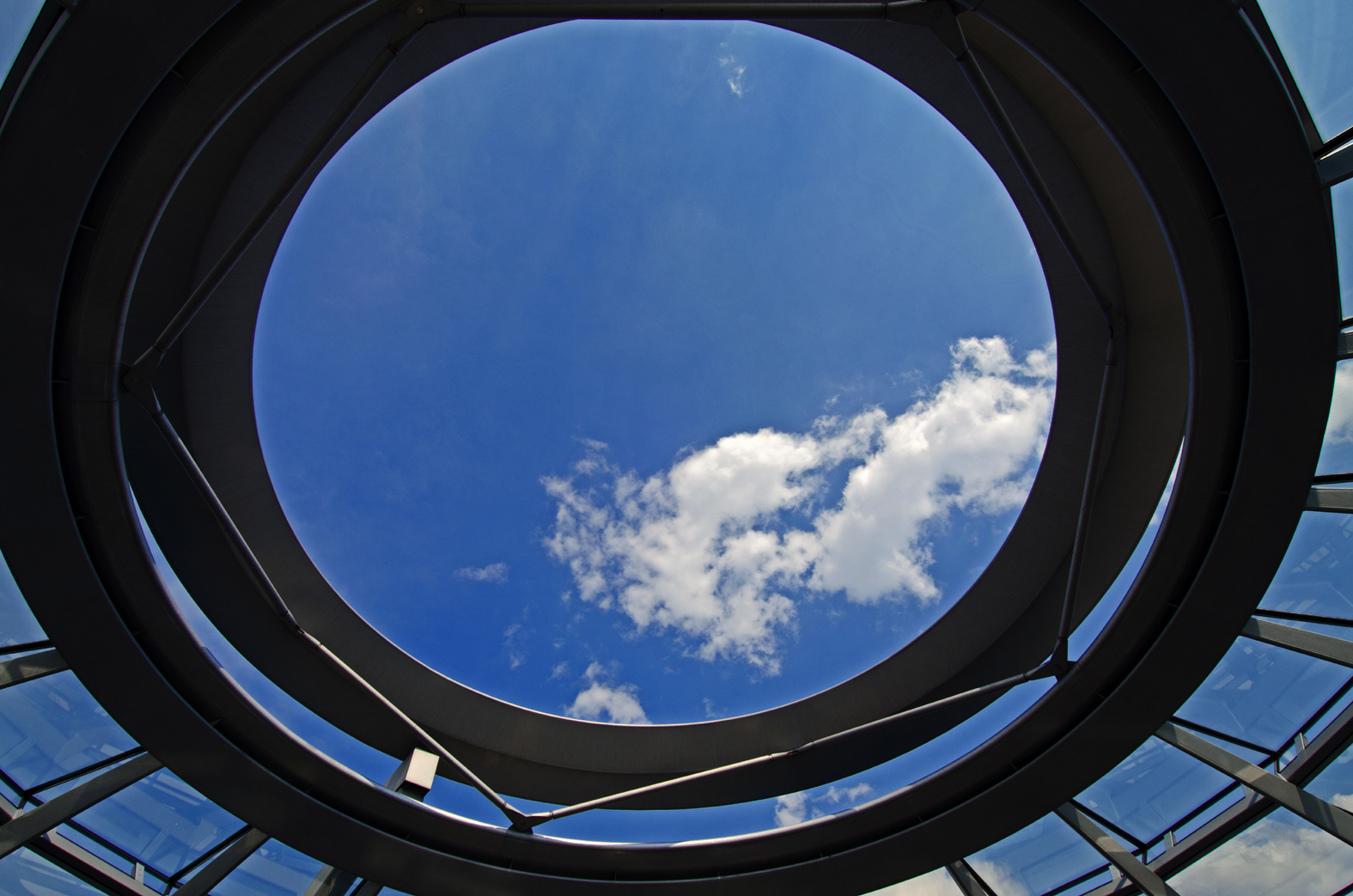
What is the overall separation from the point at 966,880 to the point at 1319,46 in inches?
722

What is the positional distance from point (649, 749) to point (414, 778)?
6245 mm

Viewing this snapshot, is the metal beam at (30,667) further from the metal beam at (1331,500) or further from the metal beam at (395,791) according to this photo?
the metal beam at (1331,500)

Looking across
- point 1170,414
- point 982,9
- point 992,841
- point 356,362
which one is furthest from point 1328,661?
point 356,362

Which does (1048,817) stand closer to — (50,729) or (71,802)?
(71,802)

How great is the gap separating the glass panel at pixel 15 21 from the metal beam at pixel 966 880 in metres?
23.8

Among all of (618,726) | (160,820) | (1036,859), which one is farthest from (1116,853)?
(160,820)

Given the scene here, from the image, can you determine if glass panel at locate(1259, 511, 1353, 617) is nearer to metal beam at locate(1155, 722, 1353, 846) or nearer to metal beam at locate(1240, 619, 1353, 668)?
metal beam at locate(1240, 619, 1353, 668)

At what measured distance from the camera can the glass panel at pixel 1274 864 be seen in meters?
14.1

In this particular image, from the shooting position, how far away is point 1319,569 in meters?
12.5

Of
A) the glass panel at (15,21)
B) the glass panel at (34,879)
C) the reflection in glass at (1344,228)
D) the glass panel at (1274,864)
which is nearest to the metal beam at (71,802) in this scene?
the glass panel at (34,879)

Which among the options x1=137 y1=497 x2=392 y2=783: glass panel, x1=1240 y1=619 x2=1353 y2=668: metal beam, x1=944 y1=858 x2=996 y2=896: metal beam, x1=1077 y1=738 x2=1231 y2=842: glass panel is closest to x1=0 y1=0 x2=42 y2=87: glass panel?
x1=137 y1=497 x2=392 y2=783: glass panel

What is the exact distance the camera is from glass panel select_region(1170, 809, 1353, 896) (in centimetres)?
1408

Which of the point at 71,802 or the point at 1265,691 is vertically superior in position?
the point at 1265,691

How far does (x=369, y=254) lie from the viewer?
1739 centimetres
